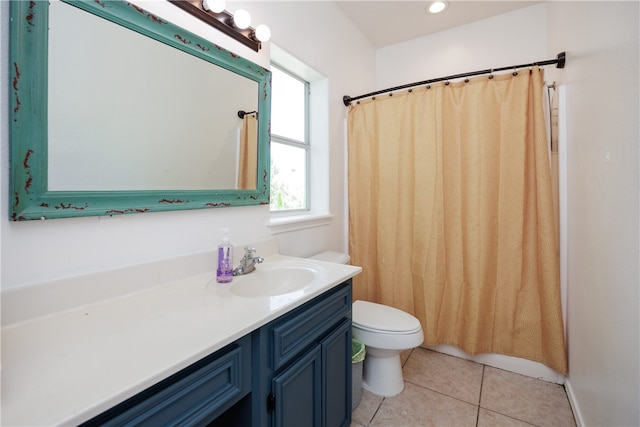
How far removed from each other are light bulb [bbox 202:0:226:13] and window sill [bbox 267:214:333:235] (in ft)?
3.28

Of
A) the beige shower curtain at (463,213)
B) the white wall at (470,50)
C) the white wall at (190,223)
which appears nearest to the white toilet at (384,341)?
the beige shower curtain at (463,213)

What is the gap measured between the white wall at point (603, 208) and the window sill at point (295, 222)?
1.40 m

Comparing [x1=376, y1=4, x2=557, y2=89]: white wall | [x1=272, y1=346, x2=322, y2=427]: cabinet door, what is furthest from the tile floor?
[x1=376, y1=4, x2=557, y2=89]: white wall

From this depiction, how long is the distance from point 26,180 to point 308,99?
5.59 ft

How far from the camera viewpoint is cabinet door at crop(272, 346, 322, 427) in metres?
0.85

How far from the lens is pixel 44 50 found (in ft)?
2.56

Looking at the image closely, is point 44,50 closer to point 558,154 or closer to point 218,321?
point 218,321

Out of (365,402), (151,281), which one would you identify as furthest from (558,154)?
(151,281)

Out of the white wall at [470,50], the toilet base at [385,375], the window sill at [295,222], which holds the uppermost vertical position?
the white wall at [470,50]

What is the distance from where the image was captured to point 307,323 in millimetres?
976

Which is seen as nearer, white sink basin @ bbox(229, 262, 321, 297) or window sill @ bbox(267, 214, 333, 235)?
white sink basin @ bbox(229, 262, 321, 297)

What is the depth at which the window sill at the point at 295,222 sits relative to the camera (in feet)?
5.17

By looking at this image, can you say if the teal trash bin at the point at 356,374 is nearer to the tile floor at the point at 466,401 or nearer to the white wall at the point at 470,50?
the tile floor at the point at 466,401

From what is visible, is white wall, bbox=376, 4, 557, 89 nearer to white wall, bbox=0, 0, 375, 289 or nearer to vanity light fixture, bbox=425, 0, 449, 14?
vanity light fixture, bbox=425, 0, 449, 14
